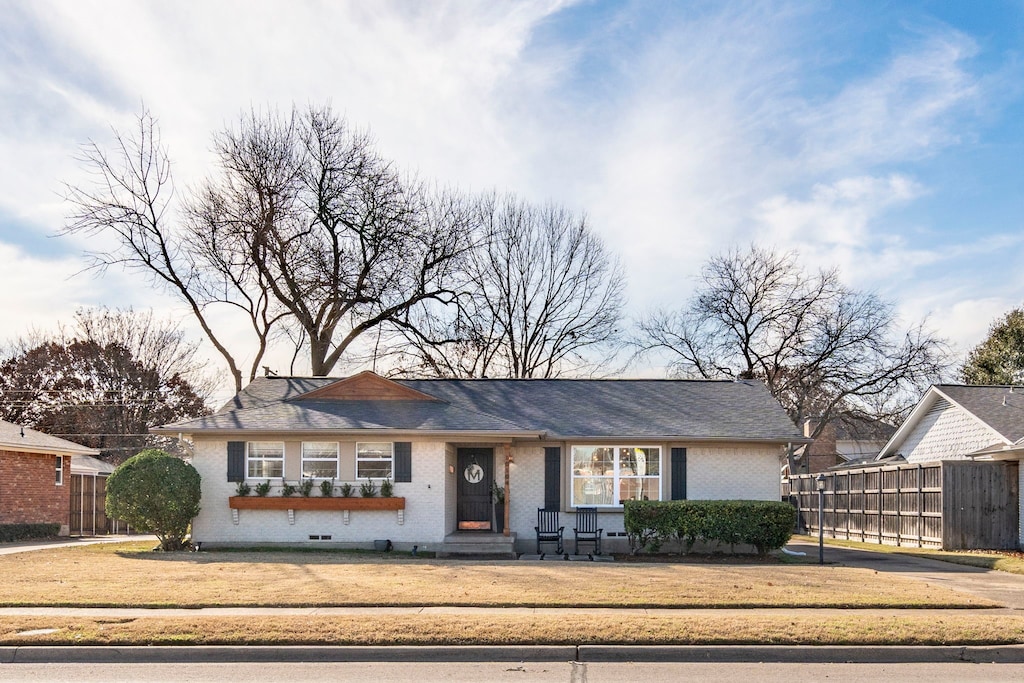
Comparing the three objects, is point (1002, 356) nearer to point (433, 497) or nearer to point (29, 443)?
point (433, 497)

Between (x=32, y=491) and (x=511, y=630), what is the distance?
2349 centimetres

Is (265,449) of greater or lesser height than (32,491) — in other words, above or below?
above

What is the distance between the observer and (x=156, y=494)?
20.7 meters

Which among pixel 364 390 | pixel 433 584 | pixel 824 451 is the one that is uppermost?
pixel 364 390

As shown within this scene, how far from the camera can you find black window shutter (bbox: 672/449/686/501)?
22.4 metres

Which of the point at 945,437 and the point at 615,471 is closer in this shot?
the point at 615,471

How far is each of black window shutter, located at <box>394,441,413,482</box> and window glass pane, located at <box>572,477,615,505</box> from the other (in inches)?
158

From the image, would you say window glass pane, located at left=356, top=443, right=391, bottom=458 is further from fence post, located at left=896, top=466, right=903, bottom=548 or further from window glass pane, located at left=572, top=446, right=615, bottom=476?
fence post, located at left=896, top=466, right=903, bottom=548

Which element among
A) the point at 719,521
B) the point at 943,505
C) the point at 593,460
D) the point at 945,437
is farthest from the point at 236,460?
the point at 945,437

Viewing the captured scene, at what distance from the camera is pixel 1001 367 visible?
1686 inches

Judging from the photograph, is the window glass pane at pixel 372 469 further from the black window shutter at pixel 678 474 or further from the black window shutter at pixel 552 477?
the black window shutter at pixel 678 474

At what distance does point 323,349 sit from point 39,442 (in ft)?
38.9

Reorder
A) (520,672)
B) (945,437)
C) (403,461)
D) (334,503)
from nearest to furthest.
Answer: (520,672) → (334,503) → (403,461) → (945,437)

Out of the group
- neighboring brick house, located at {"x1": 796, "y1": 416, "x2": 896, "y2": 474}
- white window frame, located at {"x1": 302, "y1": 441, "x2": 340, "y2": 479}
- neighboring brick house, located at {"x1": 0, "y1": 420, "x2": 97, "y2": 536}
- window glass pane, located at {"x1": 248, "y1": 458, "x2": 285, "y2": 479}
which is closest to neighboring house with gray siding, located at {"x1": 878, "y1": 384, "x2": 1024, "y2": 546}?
white window frame, located at {"x1": 302, "y1": 441, "x2": 340, "y2": 479}
